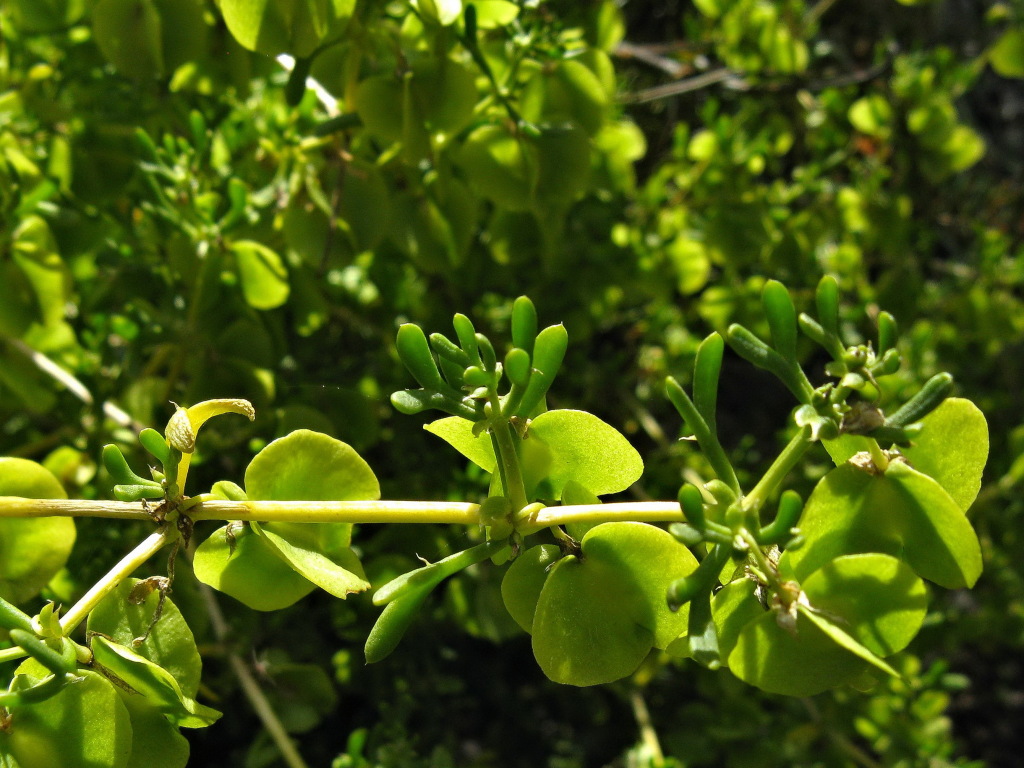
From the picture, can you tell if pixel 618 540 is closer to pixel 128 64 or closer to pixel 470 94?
pixel 470 94

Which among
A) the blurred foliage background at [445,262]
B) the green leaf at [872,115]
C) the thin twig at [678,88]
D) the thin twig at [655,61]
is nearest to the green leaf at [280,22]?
the blurred foliage background at [445,262]

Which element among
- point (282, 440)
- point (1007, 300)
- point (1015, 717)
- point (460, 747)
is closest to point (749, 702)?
point (460, 747)

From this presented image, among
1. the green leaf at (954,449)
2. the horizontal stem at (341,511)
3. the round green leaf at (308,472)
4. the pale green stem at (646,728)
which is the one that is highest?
the green leaf at (954,449)

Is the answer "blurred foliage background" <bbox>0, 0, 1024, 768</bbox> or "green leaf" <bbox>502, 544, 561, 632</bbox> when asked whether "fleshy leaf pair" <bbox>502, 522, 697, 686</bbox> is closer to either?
"green leaf" <bbox>502, 544, 561, 632</bbox>

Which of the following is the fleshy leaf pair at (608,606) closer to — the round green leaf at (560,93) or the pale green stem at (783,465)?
the pale green stem at (783,465)

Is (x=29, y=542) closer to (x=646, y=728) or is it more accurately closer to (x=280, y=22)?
(x=280, y=22)

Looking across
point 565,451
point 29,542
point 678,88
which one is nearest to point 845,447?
point 565,451

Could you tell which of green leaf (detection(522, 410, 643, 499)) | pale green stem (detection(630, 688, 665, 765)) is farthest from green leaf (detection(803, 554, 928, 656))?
pale green stem (detection(630, 688, 665, 765))
